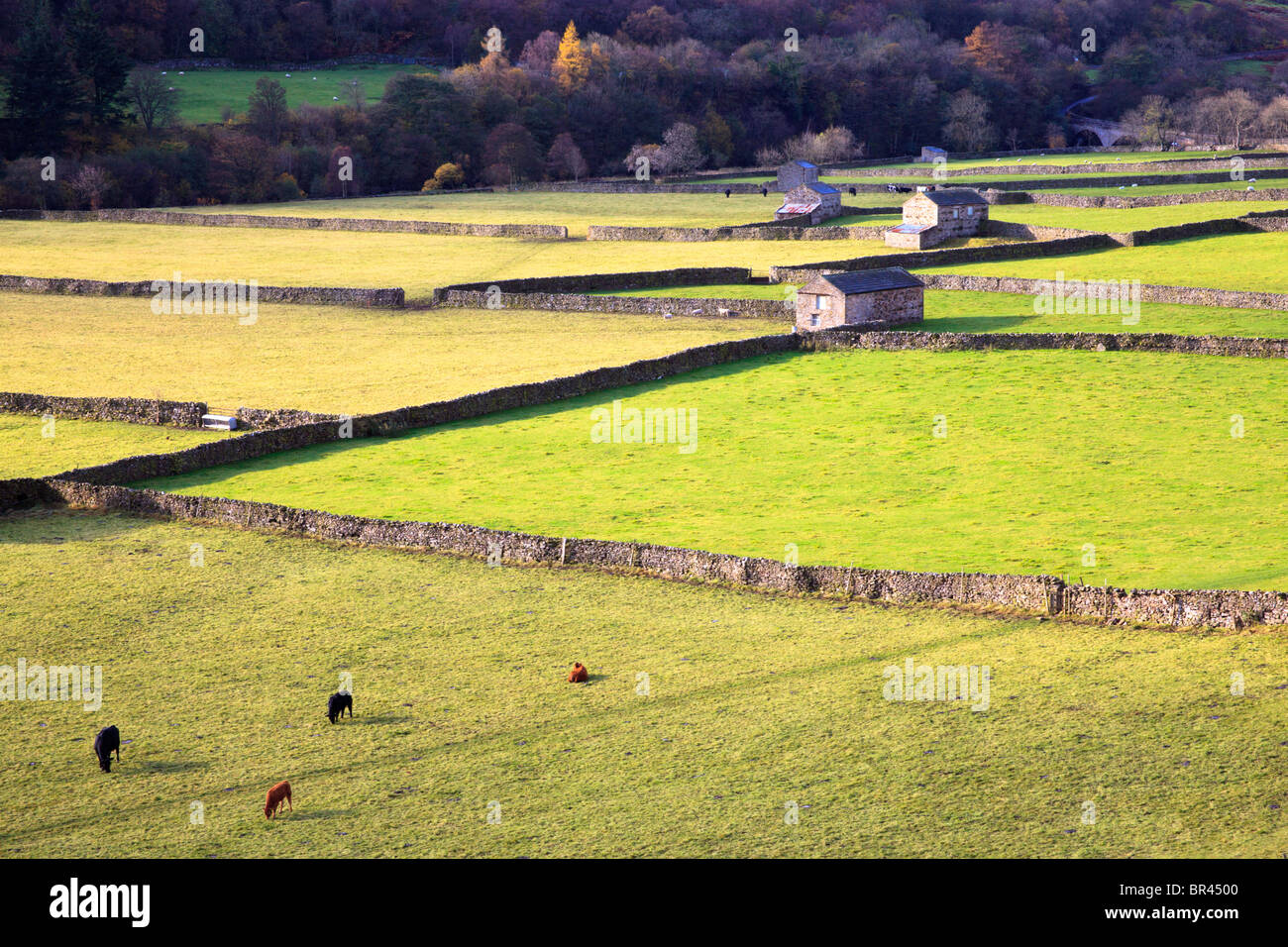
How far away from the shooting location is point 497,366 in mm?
47812

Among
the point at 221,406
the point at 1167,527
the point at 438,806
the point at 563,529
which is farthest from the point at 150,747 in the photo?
the point at 221,406

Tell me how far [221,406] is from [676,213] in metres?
59.1

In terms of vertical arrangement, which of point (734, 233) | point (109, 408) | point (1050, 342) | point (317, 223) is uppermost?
point (317, 223)

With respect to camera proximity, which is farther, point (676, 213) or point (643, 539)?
point (676, 213)

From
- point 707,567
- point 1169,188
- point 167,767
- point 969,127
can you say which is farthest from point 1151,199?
point 167,767

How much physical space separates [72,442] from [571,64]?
121m

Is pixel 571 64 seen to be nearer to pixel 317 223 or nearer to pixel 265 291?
pixel 317 223

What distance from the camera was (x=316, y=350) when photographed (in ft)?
171

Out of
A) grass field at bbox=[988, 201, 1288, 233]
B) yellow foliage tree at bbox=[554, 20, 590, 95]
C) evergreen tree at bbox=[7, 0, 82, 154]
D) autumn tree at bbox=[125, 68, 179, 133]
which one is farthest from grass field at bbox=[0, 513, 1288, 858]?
yellow foliage tree at bbox=[554, 20, 590, 95]

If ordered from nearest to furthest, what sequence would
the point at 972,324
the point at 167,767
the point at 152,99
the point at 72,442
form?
the point at 167,767 → the point at 72,442 → the point at 972,324 → the point at 152,99

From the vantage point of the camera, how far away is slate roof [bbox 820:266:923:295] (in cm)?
5131

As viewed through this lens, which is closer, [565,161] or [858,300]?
[858,300]

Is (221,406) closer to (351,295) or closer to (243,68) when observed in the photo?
(351,295)

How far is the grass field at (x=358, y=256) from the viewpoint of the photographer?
70688 mm
